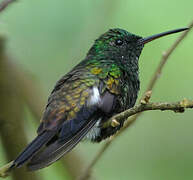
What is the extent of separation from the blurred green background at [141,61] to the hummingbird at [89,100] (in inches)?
51.9

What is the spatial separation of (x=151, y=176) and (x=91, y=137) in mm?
1939

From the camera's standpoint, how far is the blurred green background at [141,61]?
5.23m

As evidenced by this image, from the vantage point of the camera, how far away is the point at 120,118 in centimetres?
256

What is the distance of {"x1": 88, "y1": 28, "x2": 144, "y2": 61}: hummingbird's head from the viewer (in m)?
3.86

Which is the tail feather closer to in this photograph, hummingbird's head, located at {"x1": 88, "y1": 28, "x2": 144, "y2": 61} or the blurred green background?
hummingbird's head, located at {"x1": 88, "y1": 28, "x2": 144, "y2": 61}

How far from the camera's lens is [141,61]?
5.66m

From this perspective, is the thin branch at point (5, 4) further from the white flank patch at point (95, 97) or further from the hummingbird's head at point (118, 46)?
the hummingbird's head at point (118, 46)

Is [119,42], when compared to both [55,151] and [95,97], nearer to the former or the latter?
[95,97]

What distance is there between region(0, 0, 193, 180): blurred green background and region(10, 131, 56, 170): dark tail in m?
2.24

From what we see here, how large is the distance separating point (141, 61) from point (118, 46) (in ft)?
5.85

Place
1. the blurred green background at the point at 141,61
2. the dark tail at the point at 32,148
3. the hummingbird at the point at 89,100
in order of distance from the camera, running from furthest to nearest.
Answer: the blurred green background at the point at 141,61
the hummingbird at the point at 89,100
the dark tail at the point at 32,148

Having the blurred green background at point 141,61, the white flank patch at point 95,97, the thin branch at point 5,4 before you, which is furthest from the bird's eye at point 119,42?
the thin branch at point 5,4

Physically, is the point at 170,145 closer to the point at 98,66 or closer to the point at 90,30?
the point at 90,30

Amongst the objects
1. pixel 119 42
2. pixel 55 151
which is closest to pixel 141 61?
pixel 119 42
